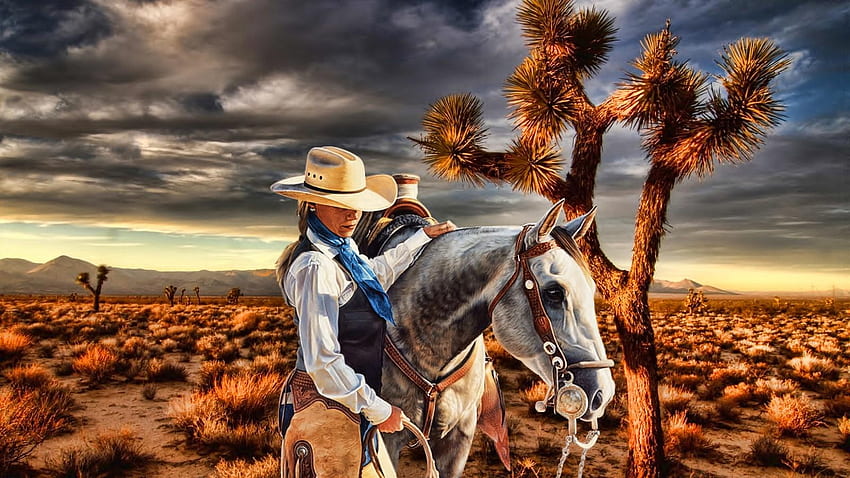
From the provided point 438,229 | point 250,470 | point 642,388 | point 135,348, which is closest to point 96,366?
point 135,348

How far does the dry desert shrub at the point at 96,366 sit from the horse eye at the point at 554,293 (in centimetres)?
1164

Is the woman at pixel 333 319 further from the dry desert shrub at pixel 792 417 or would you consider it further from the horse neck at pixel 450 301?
the dry desert shrub at pixel 792 417

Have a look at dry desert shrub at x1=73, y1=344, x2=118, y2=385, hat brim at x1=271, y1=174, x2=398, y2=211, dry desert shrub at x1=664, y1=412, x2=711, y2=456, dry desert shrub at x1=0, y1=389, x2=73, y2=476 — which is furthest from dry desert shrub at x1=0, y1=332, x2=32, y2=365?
dry desert shrub at x1=664, y1=412, x2=711, y2=456

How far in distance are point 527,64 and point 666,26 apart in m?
1.76

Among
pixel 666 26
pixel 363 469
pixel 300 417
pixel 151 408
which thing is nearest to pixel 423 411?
pixel 363 469

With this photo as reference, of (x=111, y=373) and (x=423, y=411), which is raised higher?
(x=423, y=411)

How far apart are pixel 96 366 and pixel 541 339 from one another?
11992mm

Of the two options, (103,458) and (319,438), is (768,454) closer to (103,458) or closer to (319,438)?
(319,438)

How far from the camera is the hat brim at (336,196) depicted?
2.33 metres

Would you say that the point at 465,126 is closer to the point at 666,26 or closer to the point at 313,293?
the point at 666,26

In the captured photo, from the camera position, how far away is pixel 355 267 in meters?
2.35

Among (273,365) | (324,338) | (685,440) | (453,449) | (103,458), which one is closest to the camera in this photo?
(324,338)

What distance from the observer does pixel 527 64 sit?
7.18 meters

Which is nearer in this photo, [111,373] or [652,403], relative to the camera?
[652,403]
